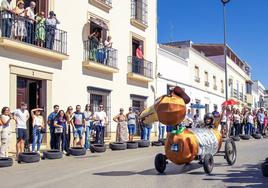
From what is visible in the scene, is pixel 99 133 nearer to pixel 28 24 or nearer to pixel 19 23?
pixel 28 24

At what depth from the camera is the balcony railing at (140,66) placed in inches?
958

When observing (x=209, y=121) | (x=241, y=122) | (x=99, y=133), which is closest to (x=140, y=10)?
(x=241, y=122)

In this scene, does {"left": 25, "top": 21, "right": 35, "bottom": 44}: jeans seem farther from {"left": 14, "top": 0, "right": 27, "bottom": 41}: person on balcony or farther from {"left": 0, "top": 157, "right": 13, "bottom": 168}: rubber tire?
{"left": 0, "top": 157, "right": 13, "bottom": 168}: rubber tire

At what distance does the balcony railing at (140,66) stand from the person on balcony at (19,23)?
29.2ft

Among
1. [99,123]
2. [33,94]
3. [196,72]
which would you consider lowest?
[99,123]

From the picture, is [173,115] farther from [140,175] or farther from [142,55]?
[142,55]

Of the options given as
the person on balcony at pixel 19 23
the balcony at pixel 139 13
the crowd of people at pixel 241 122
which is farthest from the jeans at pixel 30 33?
the crowd of people at pixel 241 122

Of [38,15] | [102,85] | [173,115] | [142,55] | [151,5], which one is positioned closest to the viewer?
[173,115]

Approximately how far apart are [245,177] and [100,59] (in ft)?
41.9

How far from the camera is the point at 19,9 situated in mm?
16109

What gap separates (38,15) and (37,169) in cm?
761

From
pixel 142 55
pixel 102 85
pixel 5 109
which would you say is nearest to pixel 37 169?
pixel 5 109

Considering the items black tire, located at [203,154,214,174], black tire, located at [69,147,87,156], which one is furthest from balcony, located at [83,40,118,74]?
black tire, located at [203,154,214,174]

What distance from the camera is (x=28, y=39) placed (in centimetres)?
1664
